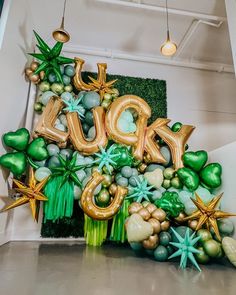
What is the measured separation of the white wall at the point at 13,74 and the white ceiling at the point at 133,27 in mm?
306

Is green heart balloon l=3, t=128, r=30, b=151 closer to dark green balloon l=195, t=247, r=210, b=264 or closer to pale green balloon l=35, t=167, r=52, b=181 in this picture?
pale green balloon l=35, t=167, r=52, b=181

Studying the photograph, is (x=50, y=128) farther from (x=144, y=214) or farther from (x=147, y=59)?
(x=147, y=59)

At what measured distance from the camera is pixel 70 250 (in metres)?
1.64

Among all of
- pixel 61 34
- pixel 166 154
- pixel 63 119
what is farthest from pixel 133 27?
pixel 166 154

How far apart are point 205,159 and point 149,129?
546 mm

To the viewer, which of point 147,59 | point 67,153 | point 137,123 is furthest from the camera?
point 147,59

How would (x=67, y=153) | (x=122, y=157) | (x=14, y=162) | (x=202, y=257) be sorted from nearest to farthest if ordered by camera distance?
(x=202, y=257) < (x=14, y=162) < (x=122, y=157) < (x=67, y=153)

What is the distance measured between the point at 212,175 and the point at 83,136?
44.2 inches

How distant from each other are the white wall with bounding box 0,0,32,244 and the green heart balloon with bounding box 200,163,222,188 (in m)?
1.65

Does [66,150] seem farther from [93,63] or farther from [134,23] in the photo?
[134,23]

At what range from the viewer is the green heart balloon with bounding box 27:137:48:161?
166cm

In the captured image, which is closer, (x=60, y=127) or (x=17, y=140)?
(x=17, y=140)

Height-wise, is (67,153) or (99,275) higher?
(67,153)

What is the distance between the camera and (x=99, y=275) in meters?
1.11
